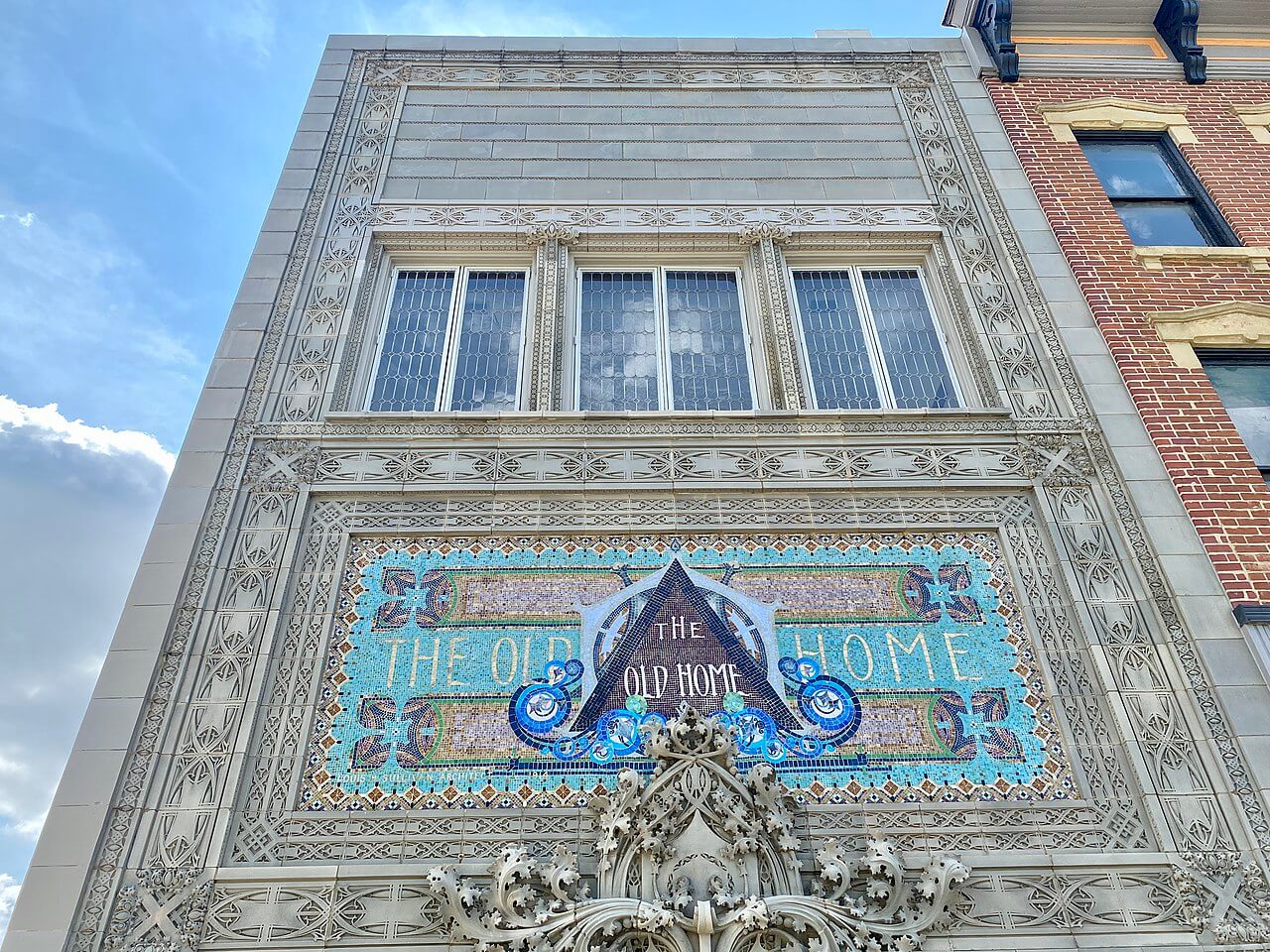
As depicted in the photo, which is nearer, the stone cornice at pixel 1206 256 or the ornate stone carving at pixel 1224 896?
the ornate stone carving at pixel 1224 896

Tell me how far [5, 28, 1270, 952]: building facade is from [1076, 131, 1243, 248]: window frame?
1.36 meters

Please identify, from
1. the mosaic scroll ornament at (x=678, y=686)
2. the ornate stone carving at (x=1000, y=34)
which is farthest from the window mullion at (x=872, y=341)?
the ornate stone carving at (x=1000, y=34)

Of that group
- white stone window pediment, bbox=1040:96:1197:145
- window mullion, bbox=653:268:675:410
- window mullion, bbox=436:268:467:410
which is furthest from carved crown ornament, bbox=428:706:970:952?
white stone window pediment, bbox=1040:96:1197:145

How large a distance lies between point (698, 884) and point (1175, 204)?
31.3 ft

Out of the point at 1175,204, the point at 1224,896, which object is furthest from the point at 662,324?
the point at 1224,896

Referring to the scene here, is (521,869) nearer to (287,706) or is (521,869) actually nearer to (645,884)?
(645,884)

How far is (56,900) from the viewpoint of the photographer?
5961mm

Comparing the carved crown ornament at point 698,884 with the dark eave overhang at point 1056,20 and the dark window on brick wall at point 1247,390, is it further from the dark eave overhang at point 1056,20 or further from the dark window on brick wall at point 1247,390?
the dark eave overhang at point 1056,20

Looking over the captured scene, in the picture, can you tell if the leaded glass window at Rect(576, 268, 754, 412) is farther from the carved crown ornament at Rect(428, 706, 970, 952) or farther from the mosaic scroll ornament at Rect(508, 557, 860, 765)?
the carved crown ornament at Rect(428, 706, 970, 952)

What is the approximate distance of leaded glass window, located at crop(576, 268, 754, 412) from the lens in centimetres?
952

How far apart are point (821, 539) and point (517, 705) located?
2.77m

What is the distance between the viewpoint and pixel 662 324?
10117mm

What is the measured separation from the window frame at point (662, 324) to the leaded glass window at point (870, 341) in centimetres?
56

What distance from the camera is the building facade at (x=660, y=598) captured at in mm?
6160
